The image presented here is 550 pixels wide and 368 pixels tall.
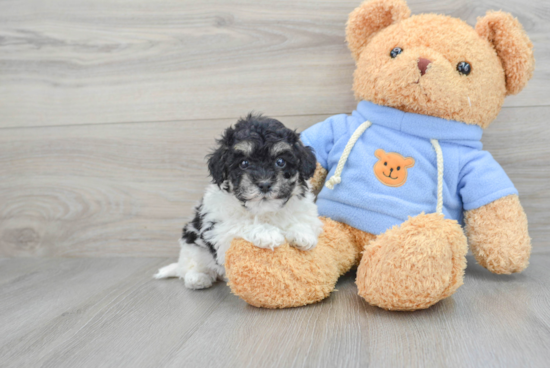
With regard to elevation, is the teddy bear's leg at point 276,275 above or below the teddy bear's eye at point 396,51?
below

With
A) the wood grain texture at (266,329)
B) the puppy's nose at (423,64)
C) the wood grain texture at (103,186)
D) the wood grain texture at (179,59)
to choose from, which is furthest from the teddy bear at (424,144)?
the wood grain texture at (103,186)

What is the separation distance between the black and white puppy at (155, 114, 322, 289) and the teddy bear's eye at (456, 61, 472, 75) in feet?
1.75

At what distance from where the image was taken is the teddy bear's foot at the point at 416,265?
1038 millimetres

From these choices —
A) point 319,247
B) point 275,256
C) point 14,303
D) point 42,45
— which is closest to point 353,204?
point 319,247

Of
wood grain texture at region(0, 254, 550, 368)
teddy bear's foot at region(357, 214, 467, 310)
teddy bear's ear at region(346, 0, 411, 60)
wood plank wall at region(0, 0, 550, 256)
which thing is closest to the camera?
wood grain texture at region(0, 254, 550, 368)

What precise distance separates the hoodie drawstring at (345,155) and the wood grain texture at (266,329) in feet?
1.07

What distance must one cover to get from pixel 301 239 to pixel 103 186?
1.02 meters

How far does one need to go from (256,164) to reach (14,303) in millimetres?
911

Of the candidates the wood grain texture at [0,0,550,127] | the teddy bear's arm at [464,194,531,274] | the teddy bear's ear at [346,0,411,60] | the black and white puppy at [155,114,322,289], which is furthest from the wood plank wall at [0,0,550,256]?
the black and white puppy at [155,114,322,289]

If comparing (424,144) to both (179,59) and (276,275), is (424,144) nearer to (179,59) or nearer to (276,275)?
(276,275)

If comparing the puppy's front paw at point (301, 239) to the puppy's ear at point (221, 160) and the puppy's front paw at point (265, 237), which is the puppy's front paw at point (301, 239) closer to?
the puppy's front paw at point (265, 237)

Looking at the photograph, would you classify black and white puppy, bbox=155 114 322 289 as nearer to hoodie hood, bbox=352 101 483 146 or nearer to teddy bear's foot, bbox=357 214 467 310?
teddy bear's foot, bbox=357 214 467 310

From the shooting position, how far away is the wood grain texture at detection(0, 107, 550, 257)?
1729 millimetres

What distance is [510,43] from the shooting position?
1.30 metres
